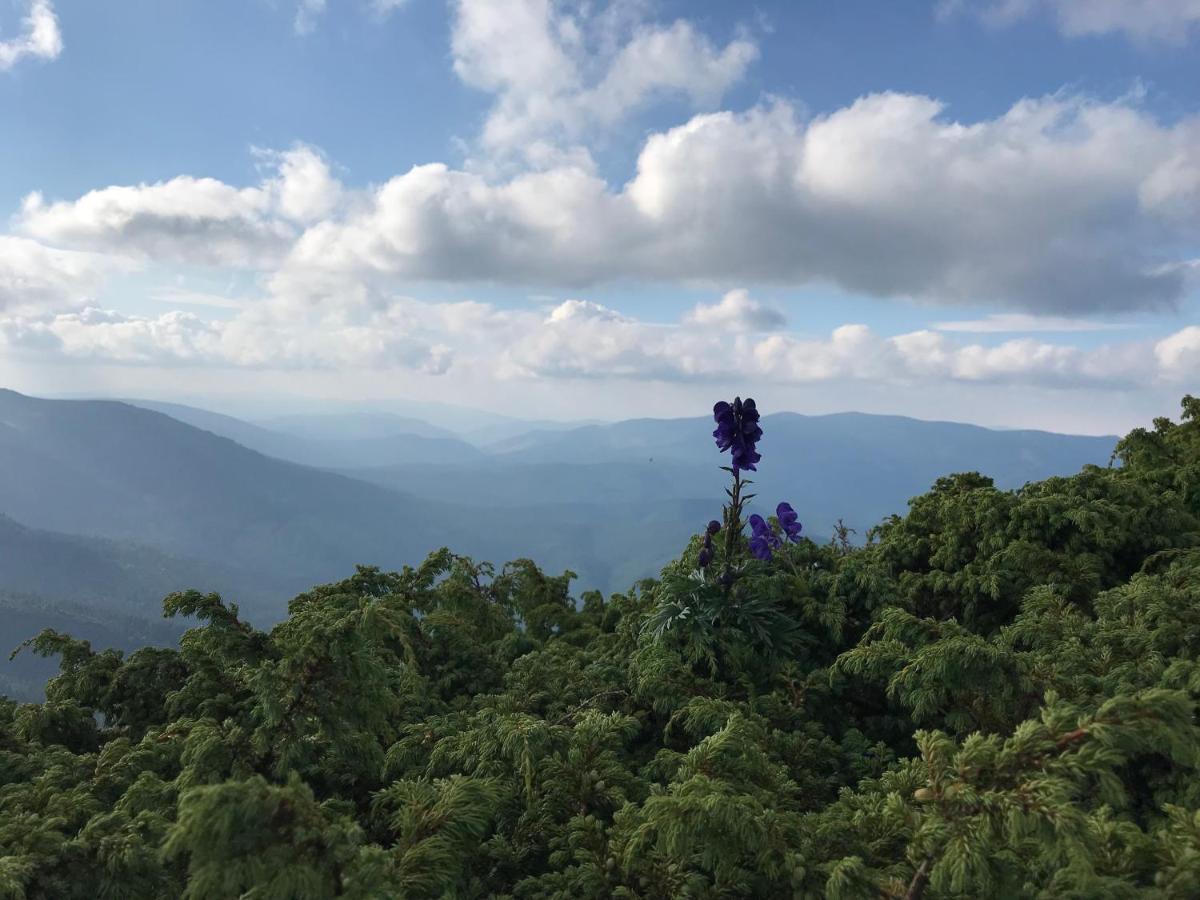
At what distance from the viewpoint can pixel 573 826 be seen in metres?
3.67

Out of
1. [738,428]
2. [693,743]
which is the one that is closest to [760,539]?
[738,428]

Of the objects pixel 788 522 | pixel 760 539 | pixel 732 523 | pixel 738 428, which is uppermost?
pixel 738 428

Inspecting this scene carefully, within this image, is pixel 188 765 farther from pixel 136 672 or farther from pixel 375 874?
pixel 136 672

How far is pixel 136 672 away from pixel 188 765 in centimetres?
271

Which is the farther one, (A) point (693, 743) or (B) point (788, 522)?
(B) point (788, 522)

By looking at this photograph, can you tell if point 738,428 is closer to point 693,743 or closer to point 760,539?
point 760,539

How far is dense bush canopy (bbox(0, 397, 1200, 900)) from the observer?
228 centimetres

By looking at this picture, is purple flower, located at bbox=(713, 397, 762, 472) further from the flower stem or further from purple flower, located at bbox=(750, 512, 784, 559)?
purple flower, located at bbox=(750, 512, 784, 559)

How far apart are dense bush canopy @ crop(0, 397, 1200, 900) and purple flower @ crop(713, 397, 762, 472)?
1.10 m

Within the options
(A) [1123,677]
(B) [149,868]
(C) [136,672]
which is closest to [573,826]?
(B) [149,868]

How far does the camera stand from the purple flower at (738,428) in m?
6.75

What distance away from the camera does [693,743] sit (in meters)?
5.27

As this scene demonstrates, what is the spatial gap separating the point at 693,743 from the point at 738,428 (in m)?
3.16

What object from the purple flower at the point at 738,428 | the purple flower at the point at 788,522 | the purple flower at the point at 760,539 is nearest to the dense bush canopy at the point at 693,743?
the purple flower at the point at 760,539
